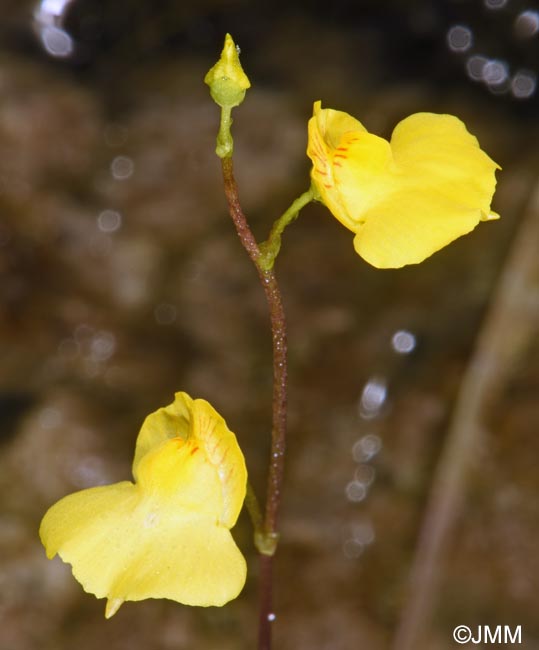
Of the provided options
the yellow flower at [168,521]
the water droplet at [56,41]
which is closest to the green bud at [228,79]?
the yellow flower at [168,521]

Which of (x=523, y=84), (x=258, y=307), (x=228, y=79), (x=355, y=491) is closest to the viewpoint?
(x=228, y=79)

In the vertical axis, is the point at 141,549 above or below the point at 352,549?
below

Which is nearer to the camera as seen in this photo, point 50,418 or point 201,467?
point 201,467

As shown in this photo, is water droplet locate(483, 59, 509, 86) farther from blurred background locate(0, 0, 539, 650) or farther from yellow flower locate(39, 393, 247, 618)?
yellow flower locate(39, 393, 247, 618)

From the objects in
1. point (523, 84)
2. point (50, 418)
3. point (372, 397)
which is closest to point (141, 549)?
point (50, 418)

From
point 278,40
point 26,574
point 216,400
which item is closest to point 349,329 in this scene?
point 216,400

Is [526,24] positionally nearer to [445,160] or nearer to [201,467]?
Answer: [445,160]
